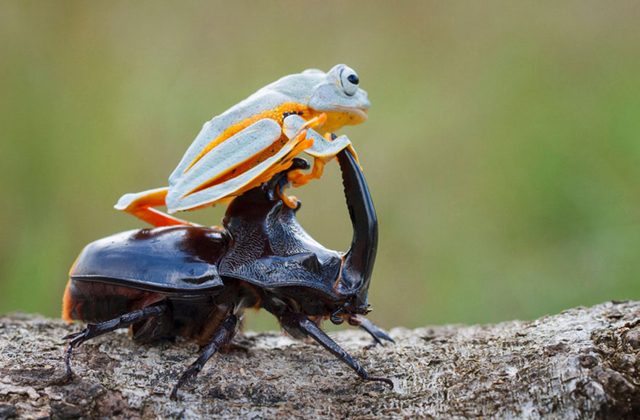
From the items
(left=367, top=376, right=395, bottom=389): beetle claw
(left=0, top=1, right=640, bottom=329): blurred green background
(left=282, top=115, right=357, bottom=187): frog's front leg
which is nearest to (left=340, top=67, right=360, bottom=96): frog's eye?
(left=282, top=115, right=357, bottom=187): frog's front leg

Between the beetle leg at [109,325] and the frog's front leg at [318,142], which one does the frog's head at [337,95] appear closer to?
the frog's front leg at [318,142]

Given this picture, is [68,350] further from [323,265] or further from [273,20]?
[273,20]

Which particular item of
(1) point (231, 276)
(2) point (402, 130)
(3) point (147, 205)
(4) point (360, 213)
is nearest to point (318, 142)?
(4) point (360, 213)

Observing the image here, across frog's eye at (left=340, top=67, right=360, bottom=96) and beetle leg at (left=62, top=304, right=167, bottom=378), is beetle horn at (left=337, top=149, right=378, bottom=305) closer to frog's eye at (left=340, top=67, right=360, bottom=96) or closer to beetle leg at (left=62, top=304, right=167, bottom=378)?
frog's eye at (left=340, top=67, right=360, bottom=96)

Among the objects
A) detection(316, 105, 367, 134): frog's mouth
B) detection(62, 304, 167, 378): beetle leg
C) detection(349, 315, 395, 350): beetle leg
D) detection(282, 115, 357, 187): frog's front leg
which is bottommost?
detection(62, 304, 167, 378): beetle leg

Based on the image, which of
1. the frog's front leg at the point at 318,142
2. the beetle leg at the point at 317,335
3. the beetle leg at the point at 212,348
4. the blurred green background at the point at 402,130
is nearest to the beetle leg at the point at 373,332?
the beetle leg at the point at 317,335

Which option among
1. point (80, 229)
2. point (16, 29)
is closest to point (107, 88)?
point (16, 29)
